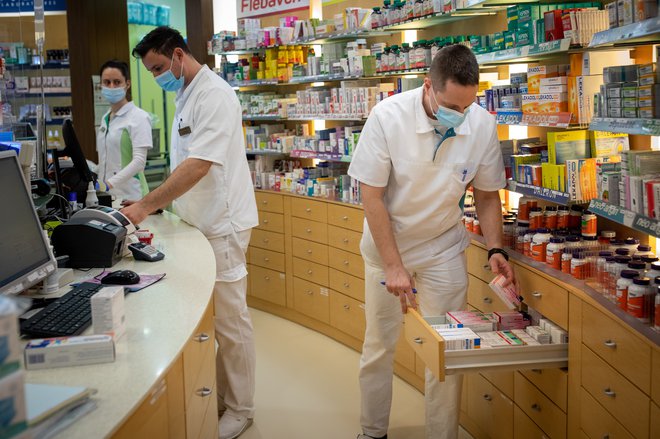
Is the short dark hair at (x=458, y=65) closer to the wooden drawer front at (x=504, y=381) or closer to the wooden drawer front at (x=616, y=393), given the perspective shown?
the wooden drawer front at (x=616, y=393)

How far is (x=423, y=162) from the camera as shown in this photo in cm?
361

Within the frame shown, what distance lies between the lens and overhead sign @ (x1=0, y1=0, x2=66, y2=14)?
7.09 m

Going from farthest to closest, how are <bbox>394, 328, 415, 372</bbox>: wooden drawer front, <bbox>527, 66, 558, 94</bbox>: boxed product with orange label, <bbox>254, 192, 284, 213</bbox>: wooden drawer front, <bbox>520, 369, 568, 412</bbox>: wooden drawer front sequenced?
<bbox>254, 192, 284, 213</bbox>: wooden drawer front → <bbox>394, 328, 415, 372</bbox>: wooden drawer front → <bbox>527, 66, 558, 94</bbox>: boxed product with orange label → <bbox>520, 369, 568, 412</bbox>: wooden drawer front

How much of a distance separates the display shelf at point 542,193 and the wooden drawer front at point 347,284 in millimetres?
2047

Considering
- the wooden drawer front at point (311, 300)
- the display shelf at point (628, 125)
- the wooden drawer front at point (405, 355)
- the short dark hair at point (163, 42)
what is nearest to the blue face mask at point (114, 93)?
the short dark hair at point (163, 42)

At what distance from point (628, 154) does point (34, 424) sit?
7.32ft

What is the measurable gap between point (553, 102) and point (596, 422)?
4.68 feet

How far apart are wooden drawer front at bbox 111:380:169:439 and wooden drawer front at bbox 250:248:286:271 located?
4.45m

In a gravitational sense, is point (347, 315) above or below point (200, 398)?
below

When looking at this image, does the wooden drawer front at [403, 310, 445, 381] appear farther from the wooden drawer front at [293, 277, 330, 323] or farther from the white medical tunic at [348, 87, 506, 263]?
the wooden drawer front at [293, 277, 330, 323]

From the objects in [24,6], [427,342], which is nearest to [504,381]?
[427,342]

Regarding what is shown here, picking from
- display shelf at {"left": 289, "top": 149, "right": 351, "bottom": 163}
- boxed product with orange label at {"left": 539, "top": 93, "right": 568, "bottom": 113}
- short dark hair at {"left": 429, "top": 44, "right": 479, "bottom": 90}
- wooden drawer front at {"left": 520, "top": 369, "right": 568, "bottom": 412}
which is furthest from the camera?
display shelf at {"left": 289, "top": 149, "right": 351, "bottom": 163}

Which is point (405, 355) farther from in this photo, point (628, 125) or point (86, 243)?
point (628, 125)

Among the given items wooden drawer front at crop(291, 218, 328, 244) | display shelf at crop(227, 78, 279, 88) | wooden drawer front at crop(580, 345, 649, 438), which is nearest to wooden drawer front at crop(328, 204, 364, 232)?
wooden drawer front at crop(291, 218, 328, 244)
